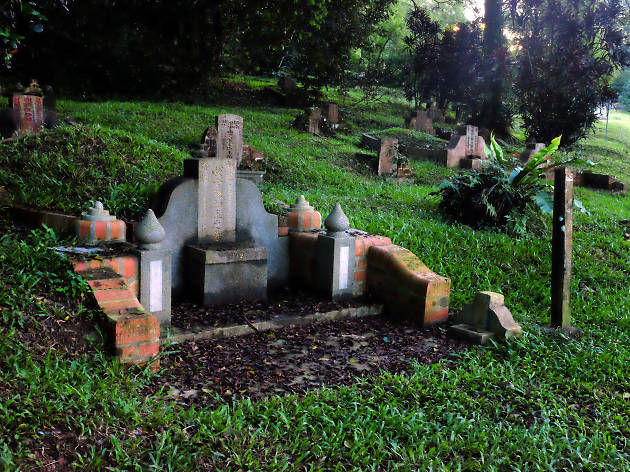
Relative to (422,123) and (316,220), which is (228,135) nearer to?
(316,220)

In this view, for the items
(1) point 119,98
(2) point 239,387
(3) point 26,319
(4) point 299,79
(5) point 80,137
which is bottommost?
(2) point 239,387

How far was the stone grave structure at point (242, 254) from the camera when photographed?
4289mm

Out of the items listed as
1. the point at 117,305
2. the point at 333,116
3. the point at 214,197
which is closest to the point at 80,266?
the point at 117,305

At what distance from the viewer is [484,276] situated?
19.6ft

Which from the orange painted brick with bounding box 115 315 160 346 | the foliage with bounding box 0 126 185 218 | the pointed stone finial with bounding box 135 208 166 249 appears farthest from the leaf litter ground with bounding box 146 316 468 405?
the foliage with bounding box 0 126 185 218

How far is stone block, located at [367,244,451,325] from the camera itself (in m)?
4.87

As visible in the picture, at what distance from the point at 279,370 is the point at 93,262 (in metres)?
1.51

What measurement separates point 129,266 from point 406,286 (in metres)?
2.35

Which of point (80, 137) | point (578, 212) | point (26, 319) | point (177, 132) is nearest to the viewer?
point (26, 319)

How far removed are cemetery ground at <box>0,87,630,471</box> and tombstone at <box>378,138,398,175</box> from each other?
6.21 metres

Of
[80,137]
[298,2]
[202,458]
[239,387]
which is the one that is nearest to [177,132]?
[298,2]

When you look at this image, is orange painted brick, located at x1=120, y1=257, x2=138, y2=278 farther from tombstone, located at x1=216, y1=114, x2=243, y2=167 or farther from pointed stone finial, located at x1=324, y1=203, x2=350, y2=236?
tombstone, located at x1=216, y1=114, x2=243, y2=167

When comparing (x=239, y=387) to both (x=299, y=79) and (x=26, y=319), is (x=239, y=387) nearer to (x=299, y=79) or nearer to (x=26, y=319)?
(x=26, y=319)

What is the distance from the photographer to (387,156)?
41.7 ft
